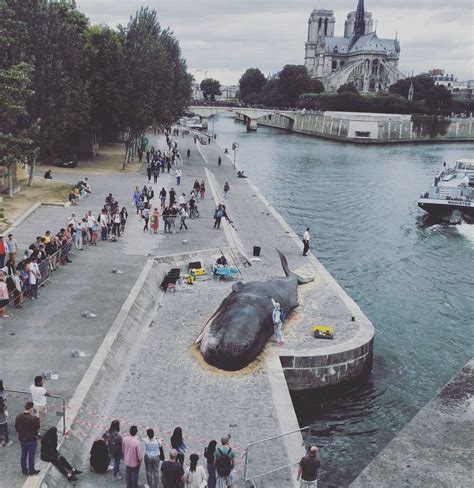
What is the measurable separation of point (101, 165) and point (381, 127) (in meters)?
88.8

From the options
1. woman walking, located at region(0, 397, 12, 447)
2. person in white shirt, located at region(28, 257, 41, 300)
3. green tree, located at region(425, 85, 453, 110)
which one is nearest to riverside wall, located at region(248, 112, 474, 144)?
green tree, located at region(425, 85, 453, 110)

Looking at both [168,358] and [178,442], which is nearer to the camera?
[178,442]

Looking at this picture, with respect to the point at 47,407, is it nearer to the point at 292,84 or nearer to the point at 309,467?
the point at 309,467

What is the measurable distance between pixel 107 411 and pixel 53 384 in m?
1.56

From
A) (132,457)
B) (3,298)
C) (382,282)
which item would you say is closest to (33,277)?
(3,298)

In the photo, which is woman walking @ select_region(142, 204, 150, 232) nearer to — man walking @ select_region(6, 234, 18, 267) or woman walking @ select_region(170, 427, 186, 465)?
man walking @ select_region(6, 234, 18, 267)

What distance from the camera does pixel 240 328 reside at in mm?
20422

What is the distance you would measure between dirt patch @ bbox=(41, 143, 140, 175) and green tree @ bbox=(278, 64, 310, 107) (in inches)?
4783

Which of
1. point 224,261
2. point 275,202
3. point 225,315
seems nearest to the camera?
point 225,315

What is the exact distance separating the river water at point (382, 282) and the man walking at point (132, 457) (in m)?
5.73

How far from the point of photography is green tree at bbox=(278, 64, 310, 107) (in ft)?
606

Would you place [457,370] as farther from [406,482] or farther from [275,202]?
[275,202]

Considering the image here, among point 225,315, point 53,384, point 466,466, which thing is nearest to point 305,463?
point 466,466

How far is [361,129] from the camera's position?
435 feet
